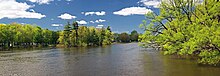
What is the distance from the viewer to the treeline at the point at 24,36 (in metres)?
104

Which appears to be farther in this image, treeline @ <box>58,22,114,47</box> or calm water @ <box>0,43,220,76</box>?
treeline @ <box>58,22,114,47</box>

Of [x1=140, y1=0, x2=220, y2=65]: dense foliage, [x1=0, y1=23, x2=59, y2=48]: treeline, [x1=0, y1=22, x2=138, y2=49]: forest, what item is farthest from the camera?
[x1=0, y1=22, x2=138, y2=49]: forest

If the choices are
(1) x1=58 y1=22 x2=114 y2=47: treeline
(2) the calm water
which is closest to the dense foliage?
(2) the calm water

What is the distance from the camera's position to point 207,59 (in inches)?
1125

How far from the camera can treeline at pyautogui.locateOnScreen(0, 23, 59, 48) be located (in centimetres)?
10365

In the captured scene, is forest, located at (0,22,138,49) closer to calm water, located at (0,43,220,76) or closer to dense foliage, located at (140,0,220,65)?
calm water, located at (0,43,220,76)

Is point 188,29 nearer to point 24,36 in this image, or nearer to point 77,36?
point 77,36

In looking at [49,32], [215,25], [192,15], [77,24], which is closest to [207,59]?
[215,25]

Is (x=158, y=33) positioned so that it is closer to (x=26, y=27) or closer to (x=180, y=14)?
(x=180, y=14)

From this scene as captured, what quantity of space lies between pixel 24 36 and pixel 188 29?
93.7m

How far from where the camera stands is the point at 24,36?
11538 centimetres

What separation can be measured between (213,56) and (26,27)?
4043 inches

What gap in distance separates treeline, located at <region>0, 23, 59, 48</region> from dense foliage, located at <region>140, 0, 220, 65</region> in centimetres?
7175

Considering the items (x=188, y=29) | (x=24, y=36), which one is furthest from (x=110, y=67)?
(x=24, y=36)
